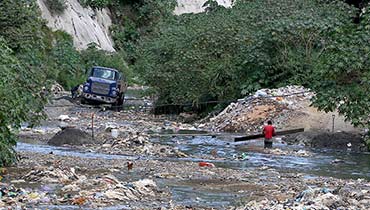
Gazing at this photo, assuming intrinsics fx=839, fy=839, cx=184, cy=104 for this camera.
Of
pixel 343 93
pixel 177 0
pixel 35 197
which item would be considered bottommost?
pixel 35 197

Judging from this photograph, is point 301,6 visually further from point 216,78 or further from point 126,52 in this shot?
point 126,52

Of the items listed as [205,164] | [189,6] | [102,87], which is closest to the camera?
[205,164]

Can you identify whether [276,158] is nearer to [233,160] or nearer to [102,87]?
[233,160]

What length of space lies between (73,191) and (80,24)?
4745cm

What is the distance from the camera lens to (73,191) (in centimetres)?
1363

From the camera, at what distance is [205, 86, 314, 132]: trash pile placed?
28188 millimetres

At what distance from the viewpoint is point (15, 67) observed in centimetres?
1786

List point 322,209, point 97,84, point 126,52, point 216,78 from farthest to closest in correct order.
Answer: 1. point 126,52
2. point 97,84
3. point 216,78
4. point 322,209

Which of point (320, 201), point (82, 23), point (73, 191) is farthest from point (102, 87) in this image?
point (320, 201)

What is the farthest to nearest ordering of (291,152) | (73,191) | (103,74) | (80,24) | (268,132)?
(80,24) → (103,74) → (268,132) → (291,152) → (73,191)

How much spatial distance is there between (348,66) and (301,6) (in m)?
10.6

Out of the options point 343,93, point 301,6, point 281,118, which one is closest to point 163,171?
point 343,93

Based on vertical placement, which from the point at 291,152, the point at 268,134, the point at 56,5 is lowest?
the point at 291,152

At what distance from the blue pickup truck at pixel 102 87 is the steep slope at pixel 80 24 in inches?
699
